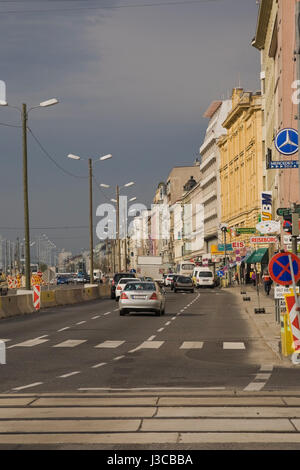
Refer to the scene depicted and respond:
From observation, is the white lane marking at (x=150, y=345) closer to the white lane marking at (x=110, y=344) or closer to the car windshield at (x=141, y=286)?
the white lane marking at (x=110, y=344)

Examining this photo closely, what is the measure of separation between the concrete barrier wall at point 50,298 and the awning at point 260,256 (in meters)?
12.7

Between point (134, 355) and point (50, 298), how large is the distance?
1183 inches

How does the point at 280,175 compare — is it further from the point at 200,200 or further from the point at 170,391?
the point at 200,200

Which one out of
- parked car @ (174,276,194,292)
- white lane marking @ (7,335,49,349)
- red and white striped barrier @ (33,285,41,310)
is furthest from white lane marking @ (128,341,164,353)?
parked car @ (174,276,194,292)

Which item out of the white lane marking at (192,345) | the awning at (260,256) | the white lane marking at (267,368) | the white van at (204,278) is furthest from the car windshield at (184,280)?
the white lane marking at (267,368)

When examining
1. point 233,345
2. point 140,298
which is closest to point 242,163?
point 140,298

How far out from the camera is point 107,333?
90.9ft

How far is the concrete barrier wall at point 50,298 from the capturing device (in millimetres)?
38719

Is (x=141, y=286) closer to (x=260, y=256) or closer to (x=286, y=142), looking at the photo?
(x=286, y=142)

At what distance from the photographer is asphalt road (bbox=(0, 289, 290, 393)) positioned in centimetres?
1501

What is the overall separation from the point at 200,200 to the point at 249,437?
15033cm

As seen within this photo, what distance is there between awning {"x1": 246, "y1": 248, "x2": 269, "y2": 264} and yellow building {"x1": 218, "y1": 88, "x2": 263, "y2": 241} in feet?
26.1

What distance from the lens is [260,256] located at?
77500 mm
